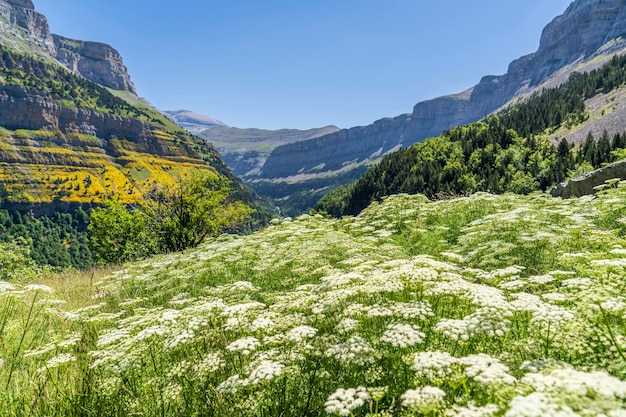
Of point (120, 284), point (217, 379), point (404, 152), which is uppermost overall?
point (404, 152)

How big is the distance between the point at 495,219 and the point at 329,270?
7710mm

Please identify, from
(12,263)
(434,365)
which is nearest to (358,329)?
(434,365)

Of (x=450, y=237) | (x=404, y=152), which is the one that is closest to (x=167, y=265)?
(x=450, y=237)

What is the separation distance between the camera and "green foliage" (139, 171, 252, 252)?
104 feet

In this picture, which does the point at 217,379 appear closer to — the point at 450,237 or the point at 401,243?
the point at 401,243

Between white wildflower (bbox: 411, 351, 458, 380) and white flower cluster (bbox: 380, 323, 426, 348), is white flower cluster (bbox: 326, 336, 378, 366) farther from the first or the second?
white wildflower (bbox: 411, 351, 458, 380)

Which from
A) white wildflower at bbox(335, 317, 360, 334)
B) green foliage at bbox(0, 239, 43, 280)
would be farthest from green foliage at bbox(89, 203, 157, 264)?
white wildflower at bbox(335, 317, 360, 334)

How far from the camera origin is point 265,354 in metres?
4.73

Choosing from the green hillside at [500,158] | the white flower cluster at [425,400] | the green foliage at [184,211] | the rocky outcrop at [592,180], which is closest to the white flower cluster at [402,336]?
the white flower cluster at [425,400]

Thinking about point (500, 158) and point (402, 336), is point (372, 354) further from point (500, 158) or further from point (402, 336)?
point (500, 158)

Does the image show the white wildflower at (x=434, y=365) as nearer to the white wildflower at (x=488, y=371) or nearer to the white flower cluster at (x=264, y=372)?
the white wildflower at (x=488, y=371)

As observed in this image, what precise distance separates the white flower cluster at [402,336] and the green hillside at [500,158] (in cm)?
4763

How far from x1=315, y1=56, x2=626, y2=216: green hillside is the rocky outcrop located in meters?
24.4

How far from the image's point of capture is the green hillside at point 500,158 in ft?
237
